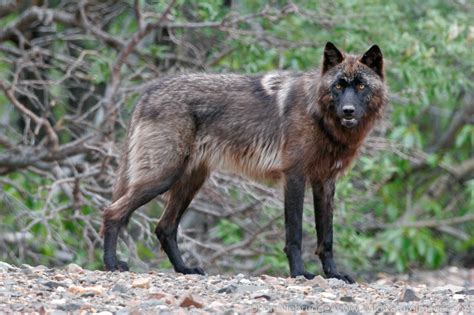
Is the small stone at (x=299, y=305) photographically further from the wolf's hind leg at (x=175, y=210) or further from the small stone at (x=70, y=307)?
the wolf's hind leg at (x=175, y=210)

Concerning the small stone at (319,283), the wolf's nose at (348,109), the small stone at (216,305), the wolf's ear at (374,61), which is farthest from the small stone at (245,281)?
the wolf's ear at (374,61)

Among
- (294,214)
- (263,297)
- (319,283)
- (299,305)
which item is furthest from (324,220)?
(299,305)

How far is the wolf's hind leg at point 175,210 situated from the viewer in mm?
7766

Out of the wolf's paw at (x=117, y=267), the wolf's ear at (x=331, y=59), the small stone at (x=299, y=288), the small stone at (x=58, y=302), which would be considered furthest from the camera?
the wolf's ear at (x=331, y=59)

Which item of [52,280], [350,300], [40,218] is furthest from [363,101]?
[40,218]

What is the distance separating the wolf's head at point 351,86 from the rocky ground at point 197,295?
1297mm

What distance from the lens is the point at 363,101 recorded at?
23.7 feet

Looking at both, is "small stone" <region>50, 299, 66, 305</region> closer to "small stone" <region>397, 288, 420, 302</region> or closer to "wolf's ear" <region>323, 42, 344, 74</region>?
Answer: "small stone" <region>397, 288, 420, 302</region>

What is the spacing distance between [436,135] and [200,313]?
995cm

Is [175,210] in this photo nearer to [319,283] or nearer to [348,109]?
[348,109]

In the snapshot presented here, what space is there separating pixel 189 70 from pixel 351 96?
10.7 ft

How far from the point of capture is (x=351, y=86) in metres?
7.19

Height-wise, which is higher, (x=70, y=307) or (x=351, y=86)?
(x=351, y=86)

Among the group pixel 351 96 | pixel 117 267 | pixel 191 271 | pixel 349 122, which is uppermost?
pixel 351 96
